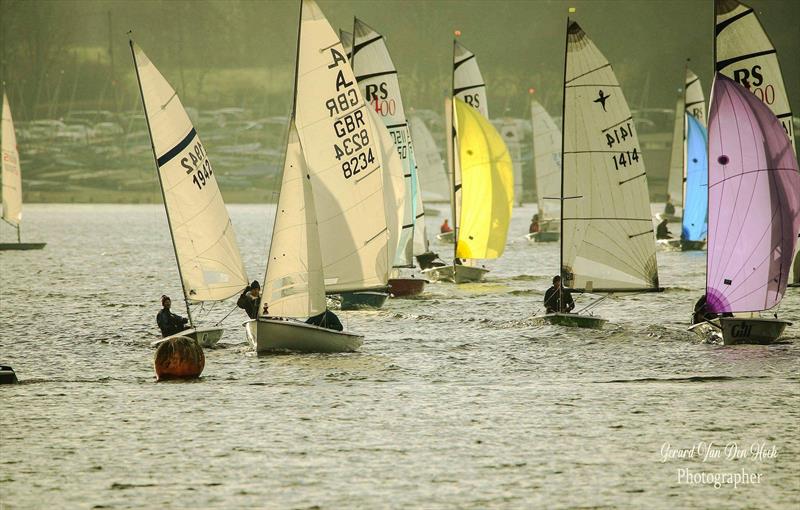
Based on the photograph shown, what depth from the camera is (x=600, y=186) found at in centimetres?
3288

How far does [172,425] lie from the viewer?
810 inches

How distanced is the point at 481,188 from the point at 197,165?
15.7 meters

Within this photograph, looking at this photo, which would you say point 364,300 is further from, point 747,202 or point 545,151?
point 545,151

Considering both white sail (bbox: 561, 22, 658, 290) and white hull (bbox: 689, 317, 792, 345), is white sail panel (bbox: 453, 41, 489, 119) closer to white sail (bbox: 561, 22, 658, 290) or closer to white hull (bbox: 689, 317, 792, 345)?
white sail (bbox: 561, 22, 658, 290)

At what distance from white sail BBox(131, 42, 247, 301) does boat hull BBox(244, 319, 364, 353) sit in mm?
2833

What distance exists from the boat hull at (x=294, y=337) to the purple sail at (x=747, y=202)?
8309 mm

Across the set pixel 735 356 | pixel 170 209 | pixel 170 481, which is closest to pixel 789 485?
pixel 170 481

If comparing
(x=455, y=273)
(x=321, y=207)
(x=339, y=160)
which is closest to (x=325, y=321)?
(x=321, y=207)

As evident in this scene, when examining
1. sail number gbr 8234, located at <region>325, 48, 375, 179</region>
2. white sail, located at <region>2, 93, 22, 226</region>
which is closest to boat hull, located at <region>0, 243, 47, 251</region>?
white sail, located at <region>2, 93, 22, 226</region>

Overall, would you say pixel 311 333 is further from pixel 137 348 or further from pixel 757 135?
pixel 757 135

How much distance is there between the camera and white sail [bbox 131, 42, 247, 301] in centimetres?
3086

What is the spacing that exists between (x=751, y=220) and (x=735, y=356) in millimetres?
3009

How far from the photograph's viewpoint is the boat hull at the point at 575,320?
110ft

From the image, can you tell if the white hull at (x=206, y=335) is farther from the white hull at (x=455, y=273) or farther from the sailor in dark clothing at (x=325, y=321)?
the white hull at (x=455, y=273)
